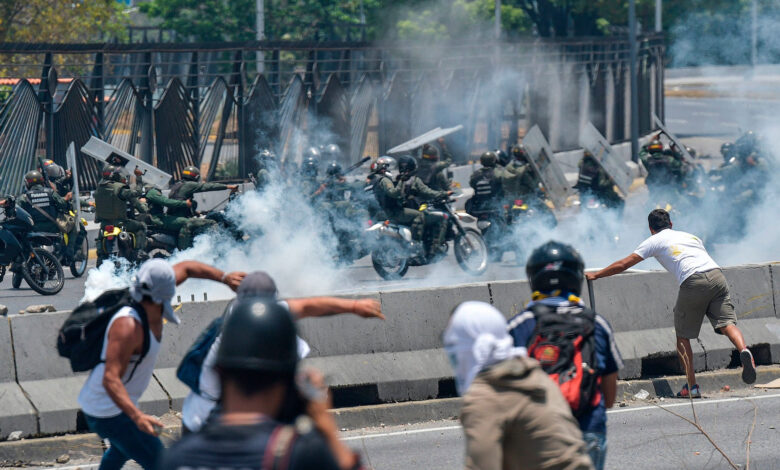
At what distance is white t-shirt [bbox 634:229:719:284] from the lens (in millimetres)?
8312

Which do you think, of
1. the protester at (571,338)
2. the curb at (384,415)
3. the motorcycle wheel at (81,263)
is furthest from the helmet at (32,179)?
the protester at (571,338)

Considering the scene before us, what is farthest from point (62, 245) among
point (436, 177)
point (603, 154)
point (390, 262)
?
point (603, 154)

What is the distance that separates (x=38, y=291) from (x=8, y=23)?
1800 cm

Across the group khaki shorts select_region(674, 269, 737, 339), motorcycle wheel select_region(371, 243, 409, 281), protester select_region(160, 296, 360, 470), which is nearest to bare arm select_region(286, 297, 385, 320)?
protester select_region(160, 296, 360, 470)

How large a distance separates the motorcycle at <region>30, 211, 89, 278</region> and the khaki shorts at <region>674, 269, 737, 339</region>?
323 inches

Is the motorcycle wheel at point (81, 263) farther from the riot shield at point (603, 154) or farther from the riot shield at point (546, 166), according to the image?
the riot shield at point (603, 154)

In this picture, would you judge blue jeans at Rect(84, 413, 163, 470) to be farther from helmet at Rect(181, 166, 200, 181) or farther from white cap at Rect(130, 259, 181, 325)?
helmet at Rect(181, 166, 200, 181)

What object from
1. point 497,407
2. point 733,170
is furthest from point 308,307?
point 733,170

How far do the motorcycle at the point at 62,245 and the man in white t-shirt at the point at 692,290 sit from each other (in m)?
8.11

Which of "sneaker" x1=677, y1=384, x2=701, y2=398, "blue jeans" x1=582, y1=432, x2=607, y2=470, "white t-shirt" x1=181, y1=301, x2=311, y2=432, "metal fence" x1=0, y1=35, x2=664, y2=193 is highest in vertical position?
"metal fence" x1=0, y1=35, x2=664, y2=193

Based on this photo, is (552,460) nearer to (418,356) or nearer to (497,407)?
(497,407)

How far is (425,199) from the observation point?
46.8ft

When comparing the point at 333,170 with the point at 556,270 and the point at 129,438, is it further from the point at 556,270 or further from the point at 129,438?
the point at 556,270

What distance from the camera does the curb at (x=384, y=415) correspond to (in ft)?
24.4
